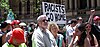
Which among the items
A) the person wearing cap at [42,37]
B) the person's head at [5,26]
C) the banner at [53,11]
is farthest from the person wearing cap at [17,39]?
the banner at [53,11]

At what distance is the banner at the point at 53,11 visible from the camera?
1051cm

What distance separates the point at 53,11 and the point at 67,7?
77.0ft

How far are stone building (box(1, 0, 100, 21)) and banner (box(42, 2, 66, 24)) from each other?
1787 cm

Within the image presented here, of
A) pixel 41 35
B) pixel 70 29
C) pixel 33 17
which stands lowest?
pixel 33 17

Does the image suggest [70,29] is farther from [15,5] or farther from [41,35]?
[15,5]

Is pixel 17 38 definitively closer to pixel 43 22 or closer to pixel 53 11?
pixel 43 22

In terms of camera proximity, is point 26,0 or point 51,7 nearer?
point 51,7

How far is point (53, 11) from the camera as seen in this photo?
35.8ft

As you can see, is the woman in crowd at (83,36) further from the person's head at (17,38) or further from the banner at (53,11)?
the banner at (53,11)

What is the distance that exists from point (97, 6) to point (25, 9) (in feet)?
39.6

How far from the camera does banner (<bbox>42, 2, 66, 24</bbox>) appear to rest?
10.5 meters

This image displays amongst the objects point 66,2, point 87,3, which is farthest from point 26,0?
point 87,3

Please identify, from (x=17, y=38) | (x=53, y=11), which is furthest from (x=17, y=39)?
(x=53, y=11)

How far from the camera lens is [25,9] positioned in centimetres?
4003
